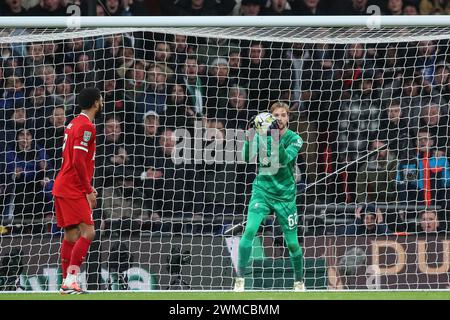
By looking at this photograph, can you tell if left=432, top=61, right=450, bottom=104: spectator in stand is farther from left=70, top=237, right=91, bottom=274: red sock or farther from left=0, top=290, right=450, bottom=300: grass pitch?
left=70, top=237, right=91, bottom=274: red sock

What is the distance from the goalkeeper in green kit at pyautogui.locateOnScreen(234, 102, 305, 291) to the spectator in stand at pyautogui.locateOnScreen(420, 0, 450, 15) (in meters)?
3.82

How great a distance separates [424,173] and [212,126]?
2.27m

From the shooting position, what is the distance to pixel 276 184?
10.7 m

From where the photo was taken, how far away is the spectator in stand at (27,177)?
1213cm

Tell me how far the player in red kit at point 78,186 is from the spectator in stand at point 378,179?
3514 millimetres

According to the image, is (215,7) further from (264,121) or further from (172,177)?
(264,121)

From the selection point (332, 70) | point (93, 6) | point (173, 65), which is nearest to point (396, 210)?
point (332, 70)

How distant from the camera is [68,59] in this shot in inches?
504

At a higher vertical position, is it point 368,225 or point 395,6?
point 395,6

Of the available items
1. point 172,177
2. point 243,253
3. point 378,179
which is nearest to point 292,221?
point 243,253

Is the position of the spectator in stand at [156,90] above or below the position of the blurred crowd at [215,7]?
below

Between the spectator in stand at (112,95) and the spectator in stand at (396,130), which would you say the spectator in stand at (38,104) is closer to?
the spectator in stand at (112,95)

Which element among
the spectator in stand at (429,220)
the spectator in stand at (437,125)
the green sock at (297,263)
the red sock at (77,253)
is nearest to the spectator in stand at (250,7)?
the spectator in stand at (437,125)

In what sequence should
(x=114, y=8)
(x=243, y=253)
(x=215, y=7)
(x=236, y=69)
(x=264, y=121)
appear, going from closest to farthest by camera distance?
(x=264, y=121)
(x=243, y=253)
(x=236, y=69)
(x=114, y=8)
(x=215, y=7)
